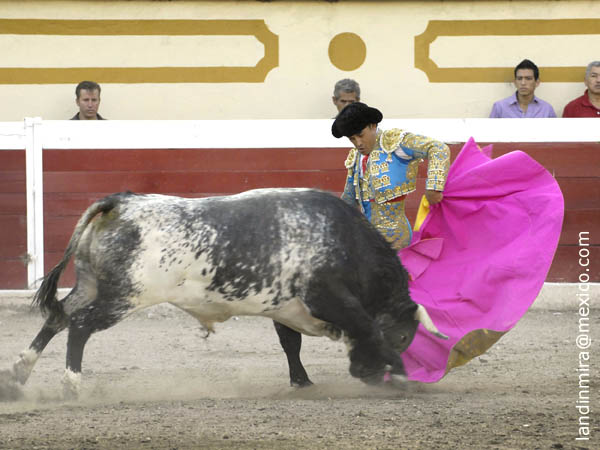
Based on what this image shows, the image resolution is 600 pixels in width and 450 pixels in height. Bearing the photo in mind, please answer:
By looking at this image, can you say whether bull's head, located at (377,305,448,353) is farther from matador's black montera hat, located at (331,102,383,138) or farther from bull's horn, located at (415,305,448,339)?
matador's black montera hat, located at (331,102,383,138)

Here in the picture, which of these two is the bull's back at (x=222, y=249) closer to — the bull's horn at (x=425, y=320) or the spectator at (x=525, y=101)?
the bull's horn at (x=425, y=320)

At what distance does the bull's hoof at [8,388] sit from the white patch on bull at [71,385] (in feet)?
0.61

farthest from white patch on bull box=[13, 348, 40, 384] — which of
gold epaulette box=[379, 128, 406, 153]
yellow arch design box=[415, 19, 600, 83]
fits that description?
yellow arch design box=[415, 19, 600, 83]

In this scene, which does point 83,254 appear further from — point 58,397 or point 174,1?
point 174,1

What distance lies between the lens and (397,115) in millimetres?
6945

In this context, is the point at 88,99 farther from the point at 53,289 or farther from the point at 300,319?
the point at 300,319

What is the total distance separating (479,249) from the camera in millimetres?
4055

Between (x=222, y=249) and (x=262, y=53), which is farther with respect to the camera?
(x=262, y=53)

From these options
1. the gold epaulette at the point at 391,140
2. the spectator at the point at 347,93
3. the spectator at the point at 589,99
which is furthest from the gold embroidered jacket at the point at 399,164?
the spectator at the point at 589,99

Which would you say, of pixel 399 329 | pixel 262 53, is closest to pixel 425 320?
pixel 399 329

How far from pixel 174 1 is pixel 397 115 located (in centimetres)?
163

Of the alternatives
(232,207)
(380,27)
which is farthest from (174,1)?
(232,207)

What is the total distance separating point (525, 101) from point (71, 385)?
3889 mm

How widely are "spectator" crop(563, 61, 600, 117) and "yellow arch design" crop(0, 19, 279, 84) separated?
1909 millimetres
